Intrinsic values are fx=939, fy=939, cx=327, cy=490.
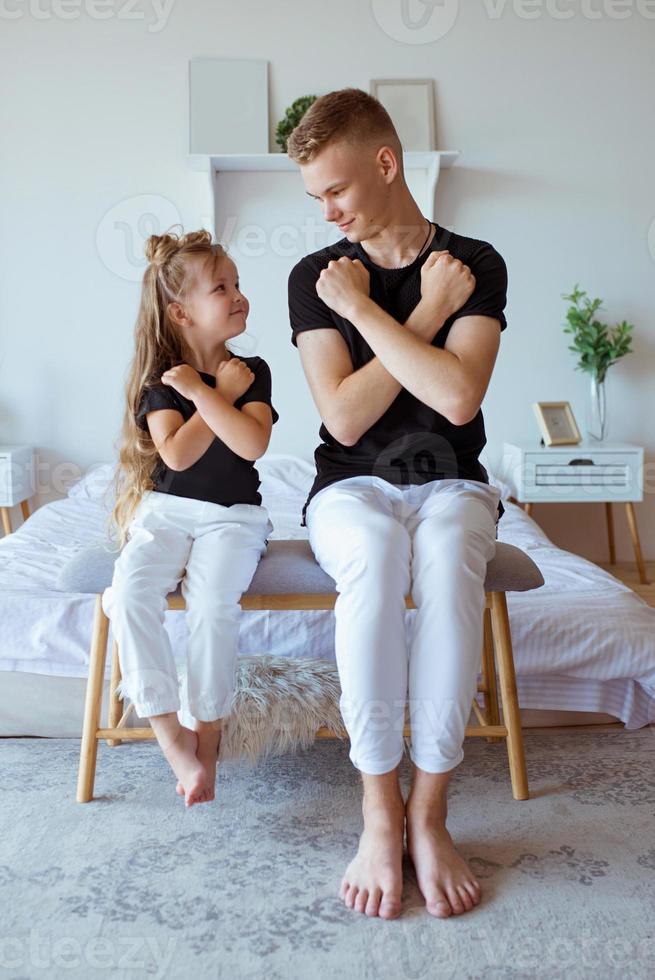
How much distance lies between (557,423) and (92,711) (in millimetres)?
2451

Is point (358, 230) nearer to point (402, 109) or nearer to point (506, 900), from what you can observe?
point (506, 900)

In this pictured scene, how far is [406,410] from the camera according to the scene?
60.3 inches

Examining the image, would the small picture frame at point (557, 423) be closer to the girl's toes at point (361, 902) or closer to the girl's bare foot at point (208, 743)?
the girl's bare foot at point (208, 743)

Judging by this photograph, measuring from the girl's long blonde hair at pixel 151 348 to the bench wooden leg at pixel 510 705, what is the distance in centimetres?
63

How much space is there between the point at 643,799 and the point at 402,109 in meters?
2.83

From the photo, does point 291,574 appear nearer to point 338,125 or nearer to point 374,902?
point 374,902

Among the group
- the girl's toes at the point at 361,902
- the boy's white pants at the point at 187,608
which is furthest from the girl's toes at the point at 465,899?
the boy's white pants at the point at 187,608

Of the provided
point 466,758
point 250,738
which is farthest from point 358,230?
point 466,758

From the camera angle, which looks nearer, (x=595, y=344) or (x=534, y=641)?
(x=534, y=641)

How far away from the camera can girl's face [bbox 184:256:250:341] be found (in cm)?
166

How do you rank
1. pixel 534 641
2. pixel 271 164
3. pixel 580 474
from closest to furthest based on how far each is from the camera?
1. pixel 534 641
2. pixel 580 474
3. pixel 271 164

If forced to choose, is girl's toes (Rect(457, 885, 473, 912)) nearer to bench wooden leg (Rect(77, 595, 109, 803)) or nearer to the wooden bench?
the wooden bench

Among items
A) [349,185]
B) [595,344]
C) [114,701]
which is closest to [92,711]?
[114,701]

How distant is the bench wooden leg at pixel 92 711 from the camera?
4.93ft
